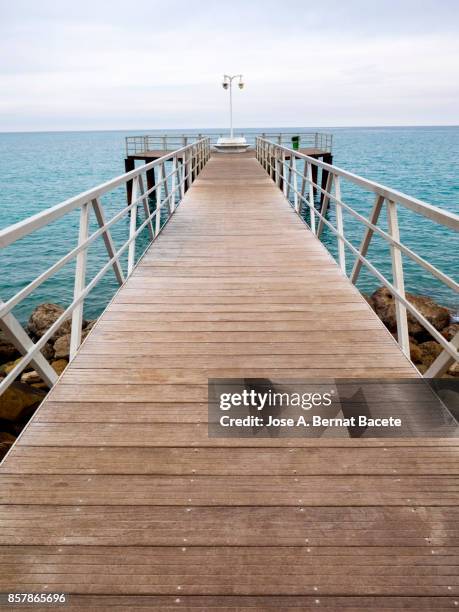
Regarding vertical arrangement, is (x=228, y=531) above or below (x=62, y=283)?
above

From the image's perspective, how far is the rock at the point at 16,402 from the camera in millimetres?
5855

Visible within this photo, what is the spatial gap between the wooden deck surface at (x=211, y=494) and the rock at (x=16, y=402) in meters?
3.02

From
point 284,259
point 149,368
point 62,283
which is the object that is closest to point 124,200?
point 62,283

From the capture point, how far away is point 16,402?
5941 millimetres

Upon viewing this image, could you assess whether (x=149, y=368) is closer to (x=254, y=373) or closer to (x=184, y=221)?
(x=254, y=373)

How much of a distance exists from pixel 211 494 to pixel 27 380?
6893 mm

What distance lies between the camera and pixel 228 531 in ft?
6.27

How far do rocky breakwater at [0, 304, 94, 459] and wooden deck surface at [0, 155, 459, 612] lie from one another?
2919 millimetres

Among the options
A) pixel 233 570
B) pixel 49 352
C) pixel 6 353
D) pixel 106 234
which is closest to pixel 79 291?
pixel 106 234

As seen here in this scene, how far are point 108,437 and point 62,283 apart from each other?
14926mm

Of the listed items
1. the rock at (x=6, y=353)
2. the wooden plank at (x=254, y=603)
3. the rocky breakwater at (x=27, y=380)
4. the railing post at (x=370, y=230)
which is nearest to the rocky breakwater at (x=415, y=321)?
the railing post at (x=370, y=230)

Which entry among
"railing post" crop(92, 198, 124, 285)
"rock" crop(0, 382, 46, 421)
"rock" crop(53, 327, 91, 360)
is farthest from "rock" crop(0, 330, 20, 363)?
"railing post" crop(92, 198, 124, 285)

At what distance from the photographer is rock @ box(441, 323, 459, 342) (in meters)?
9.52

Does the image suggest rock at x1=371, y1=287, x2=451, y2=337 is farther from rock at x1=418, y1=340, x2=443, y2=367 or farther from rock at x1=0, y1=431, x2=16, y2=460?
rock at x1=0, y1=431, x2=16, y2=460
